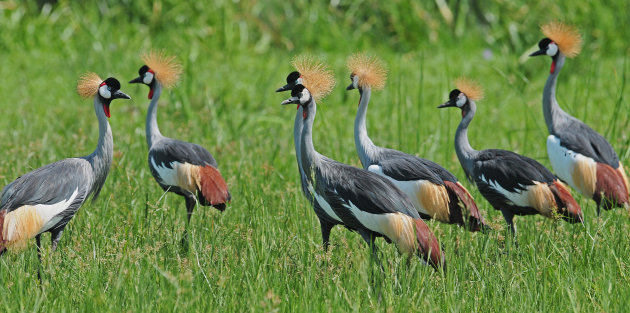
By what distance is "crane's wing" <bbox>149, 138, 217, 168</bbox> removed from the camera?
4582mm

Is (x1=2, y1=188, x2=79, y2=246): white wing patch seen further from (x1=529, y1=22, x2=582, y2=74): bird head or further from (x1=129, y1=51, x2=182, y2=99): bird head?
(x1=529, y1=22, x2=582, y2=74): bird head

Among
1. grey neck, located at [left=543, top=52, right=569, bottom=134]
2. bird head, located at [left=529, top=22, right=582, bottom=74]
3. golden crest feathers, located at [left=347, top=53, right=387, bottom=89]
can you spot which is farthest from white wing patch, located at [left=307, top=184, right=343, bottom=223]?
bird head, located at [left=529, top=22, right=582, bottom=74]

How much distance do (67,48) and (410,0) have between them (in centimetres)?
385

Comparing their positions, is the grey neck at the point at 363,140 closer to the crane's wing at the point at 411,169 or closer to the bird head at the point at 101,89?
the crane's wing at the point at 411,169

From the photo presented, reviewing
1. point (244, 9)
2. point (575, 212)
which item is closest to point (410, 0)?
point (244, 9)

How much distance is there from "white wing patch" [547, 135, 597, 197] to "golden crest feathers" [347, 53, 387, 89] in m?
1.28

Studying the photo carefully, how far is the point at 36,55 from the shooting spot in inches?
348

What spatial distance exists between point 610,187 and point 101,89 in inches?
113

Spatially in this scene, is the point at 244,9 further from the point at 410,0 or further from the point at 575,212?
the point at 575,212

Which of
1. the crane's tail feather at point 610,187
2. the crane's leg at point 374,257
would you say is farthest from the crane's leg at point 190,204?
the crane's tail feather at point 610,187

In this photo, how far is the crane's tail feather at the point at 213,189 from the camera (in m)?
4.45

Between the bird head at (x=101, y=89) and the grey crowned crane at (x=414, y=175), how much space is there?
4.09 ft

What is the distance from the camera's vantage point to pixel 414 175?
4.27 metres

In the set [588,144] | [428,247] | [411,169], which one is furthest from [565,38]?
[428,247]
